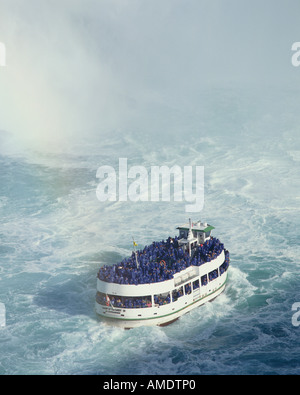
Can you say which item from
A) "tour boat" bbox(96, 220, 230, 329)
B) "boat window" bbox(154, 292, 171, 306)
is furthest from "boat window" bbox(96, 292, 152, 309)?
"boat window" bbox(154, 292, 171, 306)

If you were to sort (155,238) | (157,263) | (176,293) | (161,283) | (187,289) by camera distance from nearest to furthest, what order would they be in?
1. (161,283)
2. (176,293)
3. (187,289)
4. (157,263)
5. (155,238)

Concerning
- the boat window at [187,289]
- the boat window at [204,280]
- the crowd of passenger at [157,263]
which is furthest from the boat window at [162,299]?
the boat window at [204,280]

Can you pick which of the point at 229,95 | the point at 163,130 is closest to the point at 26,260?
the point at 163,130

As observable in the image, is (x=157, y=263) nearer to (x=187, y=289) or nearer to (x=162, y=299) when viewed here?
(x=187, y=289)

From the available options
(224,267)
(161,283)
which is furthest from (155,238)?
(161,283)

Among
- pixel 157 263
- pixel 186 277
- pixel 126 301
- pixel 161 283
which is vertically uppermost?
pixel 157 263

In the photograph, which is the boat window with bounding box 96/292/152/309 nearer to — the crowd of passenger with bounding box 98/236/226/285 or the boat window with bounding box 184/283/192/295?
the crowd of passenger with bounding box 98/236/226/285

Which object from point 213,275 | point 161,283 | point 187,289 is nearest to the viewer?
point 161,283

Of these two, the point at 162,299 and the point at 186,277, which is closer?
the point at 162,299
